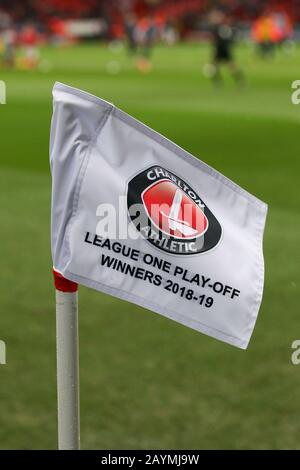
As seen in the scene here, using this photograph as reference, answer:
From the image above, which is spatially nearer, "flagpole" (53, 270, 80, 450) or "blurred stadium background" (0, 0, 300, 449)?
"flagpole" (53, 270, 80, 450)

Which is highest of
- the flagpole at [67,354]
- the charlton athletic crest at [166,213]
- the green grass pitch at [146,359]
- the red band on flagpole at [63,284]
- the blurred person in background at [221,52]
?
the blurred person in background at [221,52]

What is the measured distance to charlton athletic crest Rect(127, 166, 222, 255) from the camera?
7.95 feet

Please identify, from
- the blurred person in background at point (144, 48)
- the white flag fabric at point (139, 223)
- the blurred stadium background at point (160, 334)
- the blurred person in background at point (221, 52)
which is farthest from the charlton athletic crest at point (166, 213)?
the blurred person in background at point (144, 48)

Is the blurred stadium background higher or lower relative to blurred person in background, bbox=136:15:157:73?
lower

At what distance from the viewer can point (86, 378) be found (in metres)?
5.11

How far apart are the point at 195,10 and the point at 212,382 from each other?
58870 millimetres

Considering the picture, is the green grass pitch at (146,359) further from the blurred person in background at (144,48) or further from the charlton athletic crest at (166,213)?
the blurred person in background at (144,48)

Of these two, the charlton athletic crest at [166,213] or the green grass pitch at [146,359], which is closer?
the charlton athletic crest at [166,213]

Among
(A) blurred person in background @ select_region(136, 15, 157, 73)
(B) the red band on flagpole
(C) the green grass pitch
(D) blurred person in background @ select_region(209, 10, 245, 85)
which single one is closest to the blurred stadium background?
(C) the green grass pitch

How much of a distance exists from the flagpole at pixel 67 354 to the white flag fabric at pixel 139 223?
5 centimetres

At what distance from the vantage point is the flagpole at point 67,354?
2.38 metres

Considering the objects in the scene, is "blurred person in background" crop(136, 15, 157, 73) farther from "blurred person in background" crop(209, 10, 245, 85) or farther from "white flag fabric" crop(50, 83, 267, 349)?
"white flag fabric" crop(50, 83, 267, 349)

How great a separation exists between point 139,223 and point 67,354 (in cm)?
38

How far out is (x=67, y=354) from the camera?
2.39 meters
